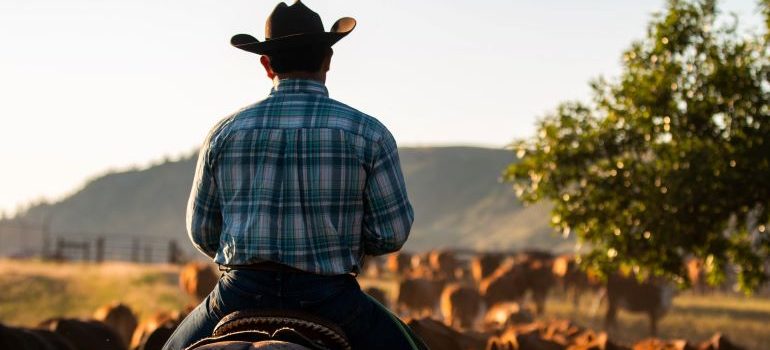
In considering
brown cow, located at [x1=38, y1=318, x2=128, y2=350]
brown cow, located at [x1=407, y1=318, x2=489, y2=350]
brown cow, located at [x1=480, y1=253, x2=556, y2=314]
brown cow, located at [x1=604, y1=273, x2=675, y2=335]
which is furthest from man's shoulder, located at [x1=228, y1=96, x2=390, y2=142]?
brown cow, located at [x1=480, y1=253, x2=556, y2=314]

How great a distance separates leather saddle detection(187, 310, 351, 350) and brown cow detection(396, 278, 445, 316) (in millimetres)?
31424

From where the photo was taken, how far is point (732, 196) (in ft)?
54.0

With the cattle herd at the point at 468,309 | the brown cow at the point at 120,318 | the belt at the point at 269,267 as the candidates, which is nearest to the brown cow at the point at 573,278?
the cattle herd at the point at 468,309

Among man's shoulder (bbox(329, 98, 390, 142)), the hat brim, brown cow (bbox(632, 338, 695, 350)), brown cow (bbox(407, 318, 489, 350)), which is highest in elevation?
the hat brim

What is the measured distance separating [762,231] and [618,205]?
213 cm

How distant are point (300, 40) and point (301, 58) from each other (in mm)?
95

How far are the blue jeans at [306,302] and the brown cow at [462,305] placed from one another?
28.0 m

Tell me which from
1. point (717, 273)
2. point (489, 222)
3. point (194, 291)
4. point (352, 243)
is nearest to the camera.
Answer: point (352, 243)

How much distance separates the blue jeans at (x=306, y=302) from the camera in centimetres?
444

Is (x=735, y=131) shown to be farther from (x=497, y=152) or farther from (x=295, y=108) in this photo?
(x=497, y=152)

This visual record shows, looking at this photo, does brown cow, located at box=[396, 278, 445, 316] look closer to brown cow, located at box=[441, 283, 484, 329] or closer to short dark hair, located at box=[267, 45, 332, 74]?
brown cow, located at box=[441, 283, 484, 329]

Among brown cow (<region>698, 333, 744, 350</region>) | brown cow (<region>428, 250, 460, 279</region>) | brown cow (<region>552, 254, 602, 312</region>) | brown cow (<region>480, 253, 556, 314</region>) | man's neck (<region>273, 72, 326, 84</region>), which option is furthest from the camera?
brown cow (<region>428, 250, 460, 279</region>)

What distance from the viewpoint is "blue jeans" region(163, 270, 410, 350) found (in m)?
4.44

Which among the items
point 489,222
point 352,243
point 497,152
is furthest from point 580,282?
point 497,152
